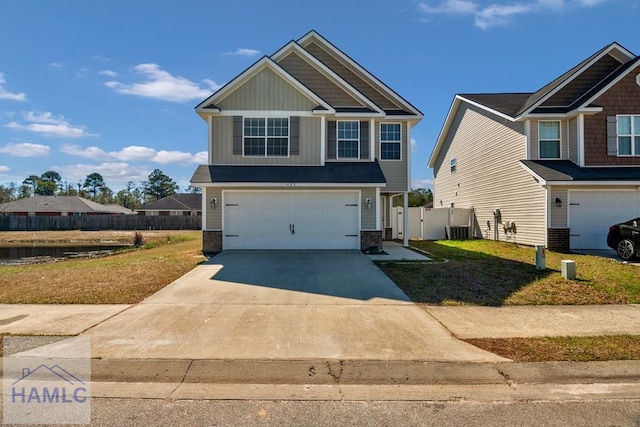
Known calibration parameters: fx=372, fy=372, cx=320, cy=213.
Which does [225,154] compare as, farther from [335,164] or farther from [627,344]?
[627,344]

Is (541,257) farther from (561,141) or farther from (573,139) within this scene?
(561,141)

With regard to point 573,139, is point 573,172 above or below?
below

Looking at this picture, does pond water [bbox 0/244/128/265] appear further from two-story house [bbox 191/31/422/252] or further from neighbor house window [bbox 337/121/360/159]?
neighbor house window [bbox 337/121/360/159]

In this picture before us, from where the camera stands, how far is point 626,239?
12453mm

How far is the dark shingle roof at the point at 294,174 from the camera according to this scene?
44.7ft

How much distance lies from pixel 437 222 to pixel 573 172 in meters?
7.39

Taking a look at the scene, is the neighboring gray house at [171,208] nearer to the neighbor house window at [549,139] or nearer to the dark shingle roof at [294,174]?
the dark shingle roof at [294,174]

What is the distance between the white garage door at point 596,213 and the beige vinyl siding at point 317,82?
9.79 metres

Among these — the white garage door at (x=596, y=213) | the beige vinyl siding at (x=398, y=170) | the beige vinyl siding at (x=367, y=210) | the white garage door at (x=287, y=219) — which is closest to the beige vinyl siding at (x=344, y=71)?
the beige vinyl siding at (x=398, y=170)

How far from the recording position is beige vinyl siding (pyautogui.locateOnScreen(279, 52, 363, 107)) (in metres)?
15.9

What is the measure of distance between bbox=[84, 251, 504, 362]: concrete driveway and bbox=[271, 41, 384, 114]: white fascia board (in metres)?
8.60

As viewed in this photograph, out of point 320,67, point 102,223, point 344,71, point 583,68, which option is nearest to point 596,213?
point 583,68

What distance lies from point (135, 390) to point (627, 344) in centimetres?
645

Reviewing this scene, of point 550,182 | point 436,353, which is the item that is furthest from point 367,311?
point 550,182
